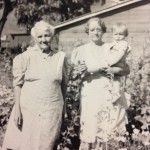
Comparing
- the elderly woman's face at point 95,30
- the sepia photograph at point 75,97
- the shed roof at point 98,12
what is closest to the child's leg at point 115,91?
the sepia photograph at point 75,97

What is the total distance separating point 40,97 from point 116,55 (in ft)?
1.96

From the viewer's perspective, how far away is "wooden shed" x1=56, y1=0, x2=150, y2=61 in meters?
6.42

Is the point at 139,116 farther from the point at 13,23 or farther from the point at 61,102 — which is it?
the point at 13,23

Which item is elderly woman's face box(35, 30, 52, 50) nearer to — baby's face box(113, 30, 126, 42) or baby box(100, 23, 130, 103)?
baby box(100, 23, 130, 103)

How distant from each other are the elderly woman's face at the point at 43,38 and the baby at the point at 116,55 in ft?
1.36

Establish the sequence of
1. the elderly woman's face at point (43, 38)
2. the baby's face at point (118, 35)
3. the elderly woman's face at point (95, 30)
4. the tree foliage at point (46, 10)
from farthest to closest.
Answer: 1. the tree foliage at point (46, 10)
2. the baby's face at point (118, 35)
3. the elderly woman's face at point (95, 30)
4. the elderly woman's face at point (43, 38)

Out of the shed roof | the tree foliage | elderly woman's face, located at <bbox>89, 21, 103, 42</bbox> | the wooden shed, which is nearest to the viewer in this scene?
elderly woman's face, located at <bbox>89, 21, 103, 42</bbox>

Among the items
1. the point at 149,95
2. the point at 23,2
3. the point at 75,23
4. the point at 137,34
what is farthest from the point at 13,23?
the point at 149,95

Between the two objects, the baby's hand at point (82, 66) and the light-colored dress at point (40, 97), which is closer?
the light-colored dress at point (40, 97)

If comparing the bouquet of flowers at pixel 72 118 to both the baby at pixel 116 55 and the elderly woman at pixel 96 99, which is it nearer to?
the elderly woman at pixel 96 99

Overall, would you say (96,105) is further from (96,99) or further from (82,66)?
(82,66)

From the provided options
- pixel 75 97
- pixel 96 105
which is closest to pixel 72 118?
pixel 75 97

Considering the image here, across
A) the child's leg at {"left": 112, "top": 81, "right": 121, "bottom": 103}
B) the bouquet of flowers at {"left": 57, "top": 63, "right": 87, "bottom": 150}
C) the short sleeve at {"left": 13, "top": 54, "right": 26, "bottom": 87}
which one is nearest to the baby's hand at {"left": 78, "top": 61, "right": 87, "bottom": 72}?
the bouquet of flowers at {"left": 57, "top": 63, "right": 87, "bottom": 150}

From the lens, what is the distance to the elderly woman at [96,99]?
10.1 ft
